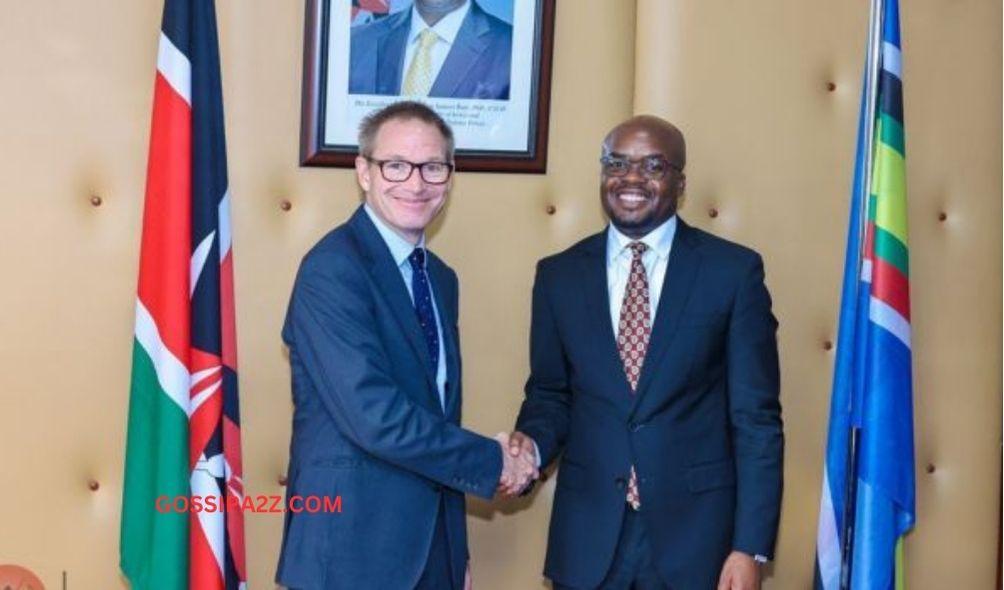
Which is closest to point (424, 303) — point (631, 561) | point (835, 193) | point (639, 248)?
point (639, 248)

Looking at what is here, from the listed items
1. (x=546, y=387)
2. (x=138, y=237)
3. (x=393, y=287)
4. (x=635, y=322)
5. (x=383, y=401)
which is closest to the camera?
(x=383, y=401)

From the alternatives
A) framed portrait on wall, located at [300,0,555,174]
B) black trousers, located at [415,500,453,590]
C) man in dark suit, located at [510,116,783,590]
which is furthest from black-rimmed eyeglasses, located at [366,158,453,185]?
black trousers, located at [415,500,453,590]

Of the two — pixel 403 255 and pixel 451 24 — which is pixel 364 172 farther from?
pixel 451 24

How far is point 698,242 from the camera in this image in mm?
2459

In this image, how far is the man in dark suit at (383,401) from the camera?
2.08 metres

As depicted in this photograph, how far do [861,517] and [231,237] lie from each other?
1.51m

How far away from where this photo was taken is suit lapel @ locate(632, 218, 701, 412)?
235cm

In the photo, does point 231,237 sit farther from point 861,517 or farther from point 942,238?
point 942,238

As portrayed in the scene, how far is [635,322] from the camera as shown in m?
2.41

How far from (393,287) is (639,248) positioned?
0.57 metres

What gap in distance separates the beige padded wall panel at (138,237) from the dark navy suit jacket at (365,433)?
58 centimetres

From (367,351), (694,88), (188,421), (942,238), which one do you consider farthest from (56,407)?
(942,238)

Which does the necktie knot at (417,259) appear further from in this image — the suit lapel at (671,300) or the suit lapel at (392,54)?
the suit lapel at (392,54)

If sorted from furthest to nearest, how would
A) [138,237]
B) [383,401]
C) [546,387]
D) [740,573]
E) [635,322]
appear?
[138,237], [546,387], [635,322], [740,573], [383,401]
